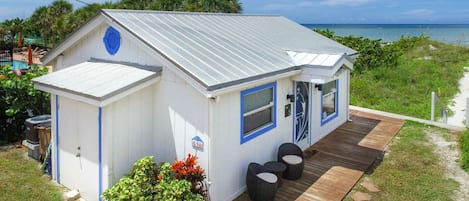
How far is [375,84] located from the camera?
19984mm

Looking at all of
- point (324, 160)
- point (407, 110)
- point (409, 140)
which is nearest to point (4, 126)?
point (324, 160)

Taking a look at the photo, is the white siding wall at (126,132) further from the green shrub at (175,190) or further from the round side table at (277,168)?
the round side table at (277,168)

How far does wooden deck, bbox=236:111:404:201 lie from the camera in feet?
25.7

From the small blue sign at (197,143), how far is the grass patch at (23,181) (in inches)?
117

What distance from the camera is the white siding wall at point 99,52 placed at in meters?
7.60

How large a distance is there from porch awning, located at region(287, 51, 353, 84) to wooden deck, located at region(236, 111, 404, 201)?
2.19 meters

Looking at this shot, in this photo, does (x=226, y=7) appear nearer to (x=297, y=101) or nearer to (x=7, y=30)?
(x=7, y=30)

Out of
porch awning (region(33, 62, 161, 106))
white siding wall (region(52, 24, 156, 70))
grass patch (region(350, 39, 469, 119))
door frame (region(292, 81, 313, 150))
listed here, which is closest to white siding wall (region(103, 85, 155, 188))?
porch awning (region(33, 62, 161, 106))

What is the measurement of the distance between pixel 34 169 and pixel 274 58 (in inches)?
250

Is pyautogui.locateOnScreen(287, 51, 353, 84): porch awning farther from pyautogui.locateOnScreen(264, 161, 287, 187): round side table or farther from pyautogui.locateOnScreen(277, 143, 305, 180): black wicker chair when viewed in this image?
pyautogui.locateOnScreen(264, 161, 287, 187): round side table

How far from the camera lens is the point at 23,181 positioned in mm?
8070

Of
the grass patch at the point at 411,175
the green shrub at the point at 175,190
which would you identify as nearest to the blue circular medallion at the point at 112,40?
the green shrub at the point at 175,190

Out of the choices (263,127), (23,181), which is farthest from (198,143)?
(23,181)

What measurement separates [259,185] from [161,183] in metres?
2.00
